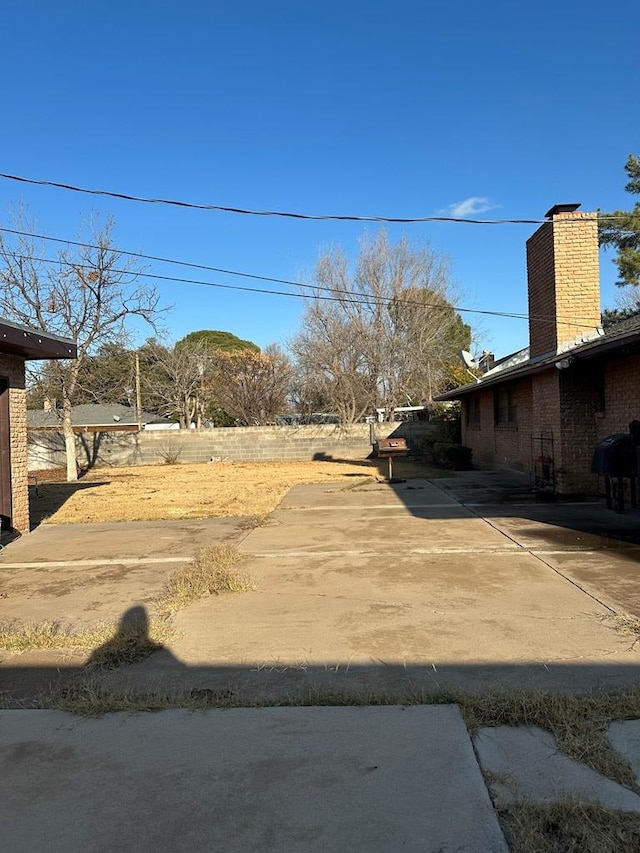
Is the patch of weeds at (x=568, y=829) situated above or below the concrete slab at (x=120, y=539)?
below

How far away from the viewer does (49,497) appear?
16375mm

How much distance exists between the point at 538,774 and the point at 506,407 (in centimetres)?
1612

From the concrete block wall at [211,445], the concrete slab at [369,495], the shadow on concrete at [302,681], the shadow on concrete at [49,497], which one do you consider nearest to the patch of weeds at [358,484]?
the concrete slab at [369,495]

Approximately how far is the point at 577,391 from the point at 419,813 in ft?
36.3

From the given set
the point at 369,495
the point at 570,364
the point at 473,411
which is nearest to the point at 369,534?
the point at 369,495

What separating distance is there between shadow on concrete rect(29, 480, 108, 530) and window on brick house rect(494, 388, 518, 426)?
12.1 m

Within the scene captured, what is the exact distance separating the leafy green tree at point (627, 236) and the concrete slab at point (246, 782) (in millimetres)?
19991

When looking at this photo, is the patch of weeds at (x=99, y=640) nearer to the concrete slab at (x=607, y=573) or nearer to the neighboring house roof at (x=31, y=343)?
the concrete slab at (x=607, y=573)

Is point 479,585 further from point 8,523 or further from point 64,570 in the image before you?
point 8,523

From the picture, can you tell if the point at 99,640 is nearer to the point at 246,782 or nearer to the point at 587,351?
the point at 246,782

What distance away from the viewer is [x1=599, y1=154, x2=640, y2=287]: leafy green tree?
1983cm

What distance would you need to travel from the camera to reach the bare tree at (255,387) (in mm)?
39344

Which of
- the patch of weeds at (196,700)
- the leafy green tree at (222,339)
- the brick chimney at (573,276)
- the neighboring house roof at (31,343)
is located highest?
the leafy green tree at (222,339)

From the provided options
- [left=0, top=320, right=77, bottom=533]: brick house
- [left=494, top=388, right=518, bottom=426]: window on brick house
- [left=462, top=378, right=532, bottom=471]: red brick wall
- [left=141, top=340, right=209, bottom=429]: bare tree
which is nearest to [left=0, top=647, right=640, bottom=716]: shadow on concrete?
[left=0, top=320, right=77, bottom=533]: brick house
